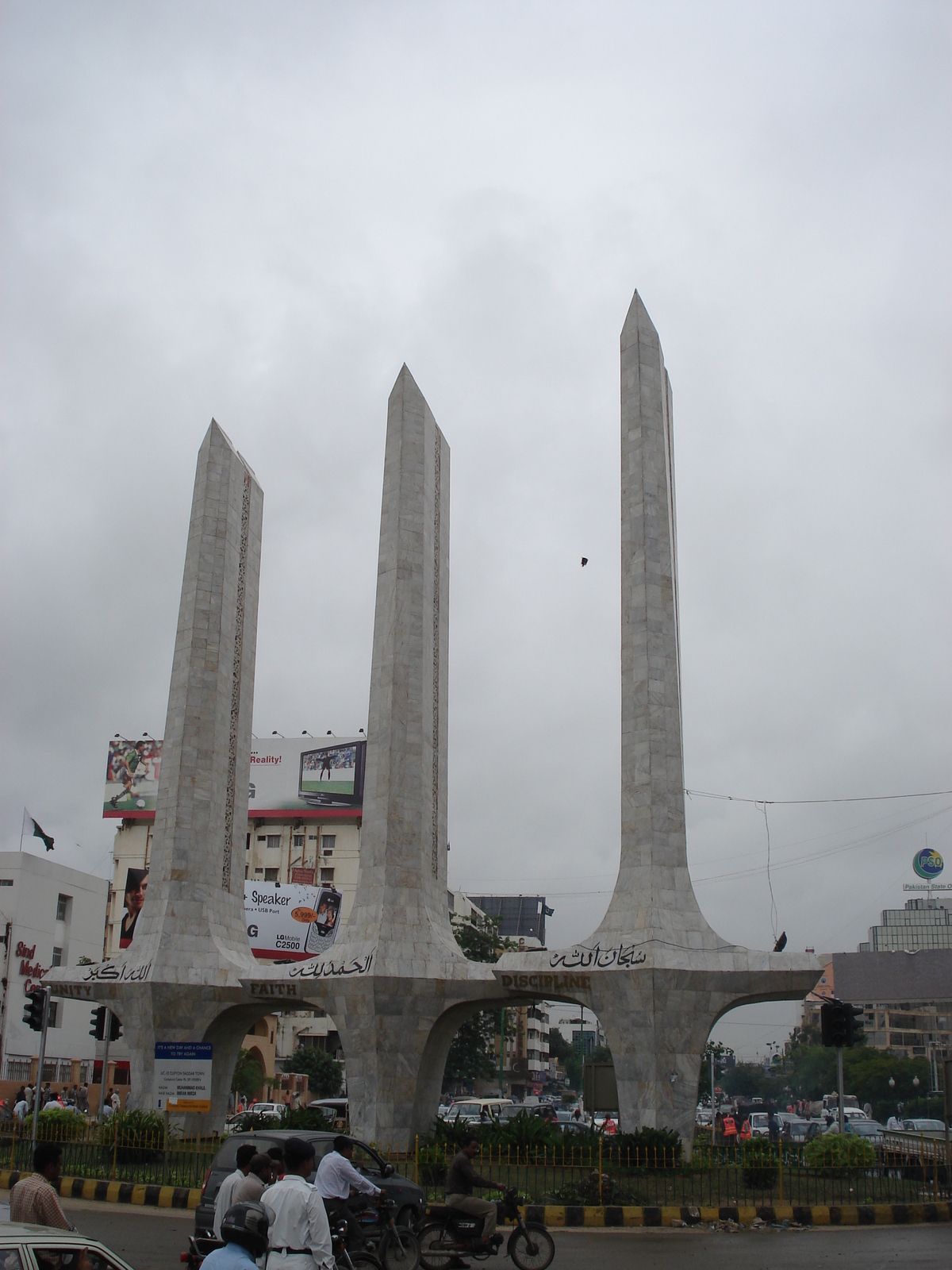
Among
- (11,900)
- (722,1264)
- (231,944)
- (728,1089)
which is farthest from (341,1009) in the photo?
(728,1089)

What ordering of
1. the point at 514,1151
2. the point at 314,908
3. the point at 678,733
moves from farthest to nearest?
1. the point at 314,908
2. the point at 678,733
3. the point at 514,1151

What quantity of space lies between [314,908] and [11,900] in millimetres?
16526

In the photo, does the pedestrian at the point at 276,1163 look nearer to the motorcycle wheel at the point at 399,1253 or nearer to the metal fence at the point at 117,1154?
the motorcycle wheel at the point at 399,1253

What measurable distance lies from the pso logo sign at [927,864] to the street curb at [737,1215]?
66146 millimetres

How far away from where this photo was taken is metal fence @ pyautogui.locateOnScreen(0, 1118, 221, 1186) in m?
19.6

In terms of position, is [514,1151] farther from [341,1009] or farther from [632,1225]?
[341,1009]

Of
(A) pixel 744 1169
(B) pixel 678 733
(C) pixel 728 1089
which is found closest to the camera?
(A) pixel 744 1169

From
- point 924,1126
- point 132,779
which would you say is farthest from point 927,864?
point 132,779

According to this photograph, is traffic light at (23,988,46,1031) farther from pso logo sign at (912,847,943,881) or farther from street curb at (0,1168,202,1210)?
pso logo sign at (912,847,943,881)

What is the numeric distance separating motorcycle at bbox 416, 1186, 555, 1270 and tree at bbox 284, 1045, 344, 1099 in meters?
49.4

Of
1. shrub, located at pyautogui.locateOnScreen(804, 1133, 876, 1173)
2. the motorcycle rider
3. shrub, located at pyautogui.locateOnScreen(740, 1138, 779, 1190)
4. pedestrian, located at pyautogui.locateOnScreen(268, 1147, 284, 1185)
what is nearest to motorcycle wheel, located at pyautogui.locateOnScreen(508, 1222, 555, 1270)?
the motorcycle rider

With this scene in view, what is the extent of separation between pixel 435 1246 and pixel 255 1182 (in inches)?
169

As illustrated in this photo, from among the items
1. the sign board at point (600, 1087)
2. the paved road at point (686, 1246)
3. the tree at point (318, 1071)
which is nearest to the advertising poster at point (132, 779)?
the tree at point (318, 1071)

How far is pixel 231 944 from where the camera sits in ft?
98.9
